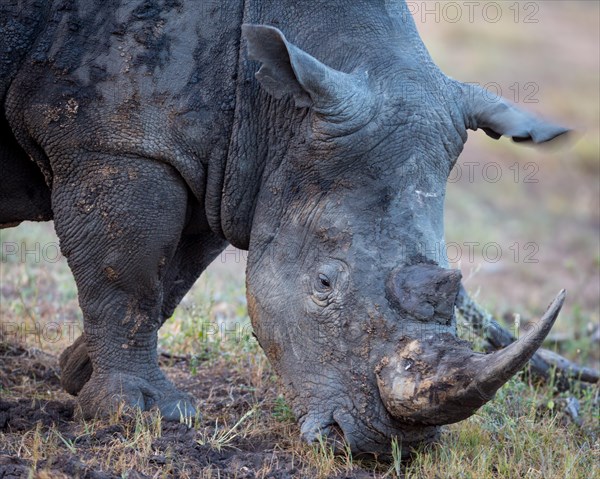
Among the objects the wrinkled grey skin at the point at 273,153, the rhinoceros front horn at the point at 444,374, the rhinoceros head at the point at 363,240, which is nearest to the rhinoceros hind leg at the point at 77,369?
the wrinkled grey skin at the point at 273,153

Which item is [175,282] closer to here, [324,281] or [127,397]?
[127,397]

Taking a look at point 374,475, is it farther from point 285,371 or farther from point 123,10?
point 123,10

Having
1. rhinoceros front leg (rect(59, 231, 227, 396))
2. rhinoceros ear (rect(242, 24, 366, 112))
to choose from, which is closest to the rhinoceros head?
rhinoceros ear (rect(242, 24, 366, 112))

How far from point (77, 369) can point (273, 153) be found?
1886mm

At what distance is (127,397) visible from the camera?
5594 millimetres

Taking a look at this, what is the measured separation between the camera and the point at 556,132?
17.4ft

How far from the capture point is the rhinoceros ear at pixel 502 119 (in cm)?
529

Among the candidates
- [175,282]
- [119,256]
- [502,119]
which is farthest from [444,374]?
[175,282]

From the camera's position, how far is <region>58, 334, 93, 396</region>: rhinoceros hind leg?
6129mm

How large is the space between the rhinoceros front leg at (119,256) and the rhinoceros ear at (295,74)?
785 millimetres

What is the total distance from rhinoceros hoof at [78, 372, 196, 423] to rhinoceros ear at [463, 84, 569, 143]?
89.3 inches

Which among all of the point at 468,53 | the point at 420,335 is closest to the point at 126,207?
the point at 420,335

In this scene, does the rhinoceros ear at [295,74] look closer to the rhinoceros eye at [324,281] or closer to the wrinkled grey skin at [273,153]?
the wrinkled grey skin at [273,153]

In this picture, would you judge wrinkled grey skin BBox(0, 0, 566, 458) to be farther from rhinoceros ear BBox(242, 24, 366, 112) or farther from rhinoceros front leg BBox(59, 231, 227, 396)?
rhinoceros front leg BBox(59, 231, 227, 396)
